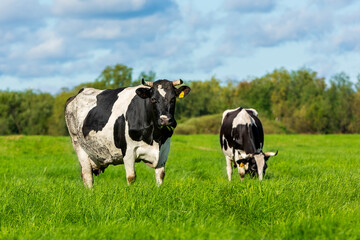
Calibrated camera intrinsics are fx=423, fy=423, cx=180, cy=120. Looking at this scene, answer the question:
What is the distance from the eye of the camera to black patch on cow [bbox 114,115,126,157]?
27.6ft

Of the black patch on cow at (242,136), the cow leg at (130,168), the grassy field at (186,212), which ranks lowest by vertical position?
the grassy field at (186,212)

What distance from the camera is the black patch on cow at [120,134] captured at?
8406 millimetres

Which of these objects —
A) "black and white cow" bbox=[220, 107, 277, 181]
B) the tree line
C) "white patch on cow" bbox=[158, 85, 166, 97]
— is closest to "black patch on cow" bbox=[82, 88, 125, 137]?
"white patch on cow" bbox=[158, 85, 166, 97]

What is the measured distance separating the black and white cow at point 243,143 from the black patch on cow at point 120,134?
13.1 feet

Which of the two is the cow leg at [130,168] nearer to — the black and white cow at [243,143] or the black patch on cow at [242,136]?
the black and white cow at [243,143]

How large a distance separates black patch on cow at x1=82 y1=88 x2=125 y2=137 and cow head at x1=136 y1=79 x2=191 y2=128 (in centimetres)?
117

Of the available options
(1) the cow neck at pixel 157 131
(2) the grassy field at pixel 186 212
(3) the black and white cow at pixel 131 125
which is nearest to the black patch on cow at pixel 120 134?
(3) the black and white cow at pixel 131 125

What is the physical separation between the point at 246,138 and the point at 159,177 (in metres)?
4.31

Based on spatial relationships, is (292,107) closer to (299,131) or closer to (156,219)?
(299,131)

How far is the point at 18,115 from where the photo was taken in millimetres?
84438

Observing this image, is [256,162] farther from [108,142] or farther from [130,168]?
[108,142]

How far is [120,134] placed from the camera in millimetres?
8438

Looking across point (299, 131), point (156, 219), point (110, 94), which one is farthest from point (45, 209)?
point (299, 131)

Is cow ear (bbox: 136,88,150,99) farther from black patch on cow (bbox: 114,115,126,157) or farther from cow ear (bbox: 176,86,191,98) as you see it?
black patch on cow (bbox: 114,115,126,157)
